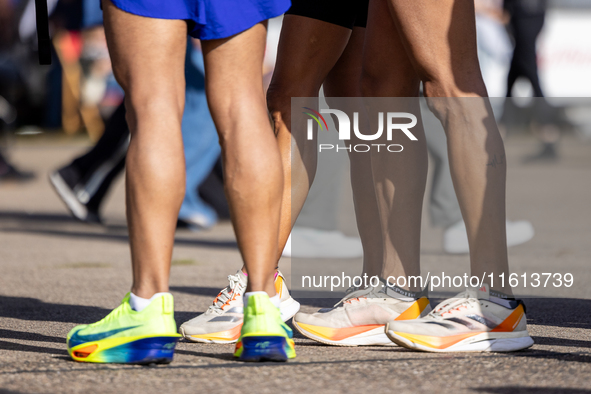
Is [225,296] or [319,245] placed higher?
[225,296]

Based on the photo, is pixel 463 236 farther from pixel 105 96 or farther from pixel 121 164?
pixel 105 96

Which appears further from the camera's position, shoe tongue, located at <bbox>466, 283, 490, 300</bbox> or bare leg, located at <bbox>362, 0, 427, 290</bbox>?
bare leg, located at <bbox>362, 0, 427, 290</bbox>

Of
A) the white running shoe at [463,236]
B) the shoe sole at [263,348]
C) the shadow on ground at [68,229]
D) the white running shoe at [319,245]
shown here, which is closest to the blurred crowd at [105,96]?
the shadow on ground at [68,229]

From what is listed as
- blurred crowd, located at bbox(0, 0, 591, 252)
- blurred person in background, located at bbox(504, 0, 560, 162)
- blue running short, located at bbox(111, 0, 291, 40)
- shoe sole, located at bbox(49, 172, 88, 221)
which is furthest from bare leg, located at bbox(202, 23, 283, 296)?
blurred person in background, located at bbox(504, 0, 560, 162)

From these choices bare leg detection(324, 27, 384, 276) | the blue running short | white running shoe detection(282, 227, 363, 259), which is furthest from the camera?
white running shoe detection(282, 227, 363, 259)

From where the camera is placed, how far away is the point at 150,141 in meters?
2.02

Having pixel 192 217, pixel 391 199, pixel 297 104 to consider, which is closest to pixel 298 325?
pixel 391 199

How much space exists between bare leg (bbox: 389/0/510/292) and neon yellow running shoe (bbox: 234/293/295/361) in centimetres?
60

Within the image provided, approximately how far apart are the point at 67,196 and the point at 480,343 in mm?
3871

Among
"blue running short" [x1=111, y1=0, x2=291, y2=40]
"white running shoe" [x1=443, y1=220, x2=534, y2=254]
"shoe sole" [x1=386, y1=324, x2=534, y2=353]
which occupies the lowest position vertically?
"white running shoe" [x1=443, y1=220, x2=534, y2=254]

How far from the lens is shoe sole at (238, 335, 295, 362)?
2.04m

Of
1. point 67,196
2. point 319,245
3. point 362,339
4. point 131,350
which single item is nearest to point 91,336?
point 131,350

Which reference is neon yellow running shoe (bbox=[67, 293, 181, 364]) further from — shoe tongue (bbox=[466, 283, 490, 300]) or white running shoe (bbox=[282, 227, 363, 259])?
white running shoe (bbox=[282, 227, 363, 259])

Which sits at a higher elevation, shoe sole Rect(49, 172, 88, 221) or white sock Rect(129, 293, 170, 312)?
white sock Rect(129, 293, 170, 312)
